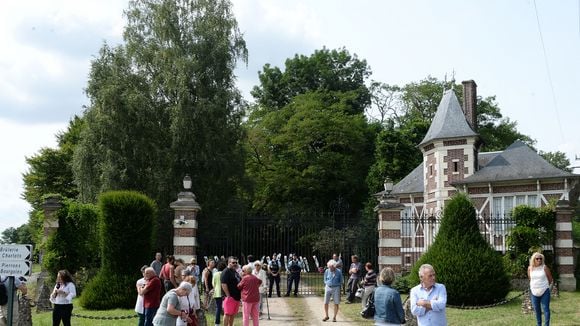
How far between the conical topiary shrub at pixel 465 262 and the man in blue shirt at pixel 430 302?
9.53 m

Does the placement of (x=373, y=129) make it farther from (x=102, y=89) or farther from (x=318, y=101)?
(x=102, y=89)

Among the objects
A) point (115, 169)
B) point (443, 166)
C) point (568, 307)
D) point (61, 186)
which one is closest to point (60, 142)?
point (61, 186)

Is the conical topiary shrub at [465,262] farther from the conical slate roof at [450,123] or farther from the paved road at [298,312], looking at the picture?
the conical slate roof at [450,123]

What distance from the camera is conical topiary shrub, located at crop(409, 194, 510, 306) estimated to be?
16.1 meters

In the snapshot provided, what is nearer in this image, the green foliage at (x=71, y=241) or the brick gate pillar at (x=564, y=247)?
the green foliage at (x=71, y=241)

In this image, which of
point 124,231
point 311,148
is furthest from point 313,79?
point 124,231

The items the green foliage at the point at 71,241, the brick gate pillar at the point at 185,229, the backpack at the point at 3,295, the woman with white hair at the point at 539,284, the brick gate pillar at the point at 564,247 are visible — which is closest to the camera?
the backpack at the point at 3,295

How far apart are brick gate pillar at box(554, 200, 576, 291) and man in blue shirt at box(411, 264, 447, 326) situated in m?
15.1

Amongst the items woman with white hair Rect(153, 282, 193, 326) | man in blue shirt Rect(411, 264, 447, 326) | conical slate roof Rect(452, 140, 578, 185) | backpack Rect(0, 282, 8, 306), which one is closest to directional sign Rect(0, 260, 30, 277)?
backpack Rect(0, 282, 8, 306)

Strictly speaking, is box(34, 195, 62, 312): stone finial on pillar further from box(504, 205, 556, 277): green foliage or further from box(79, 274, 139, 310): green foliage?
box(504, 205, 556, 277): green foliage

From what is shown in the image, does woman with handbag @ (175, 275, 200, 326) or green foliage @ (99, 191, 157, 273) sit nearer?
woman with handbag @ (175, 275, 200, 326)

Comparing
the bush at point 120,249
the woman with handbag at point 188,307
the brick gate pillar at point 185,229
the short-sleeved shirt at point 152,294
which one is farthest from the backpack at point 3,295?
the brick gate pillar at point 185,229

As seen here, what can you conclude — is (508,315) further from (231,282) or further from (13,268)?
(13,268)

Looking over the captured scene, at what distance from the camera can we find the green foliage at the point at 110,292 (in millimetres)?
16250
